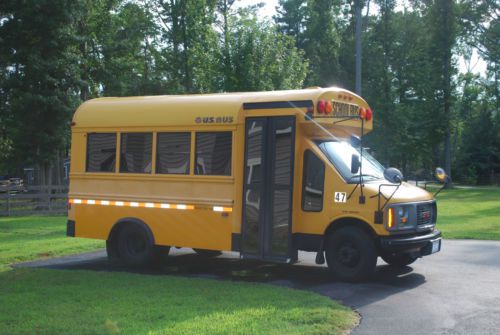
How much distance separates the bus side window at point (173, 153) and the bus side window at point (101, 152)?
1082mm

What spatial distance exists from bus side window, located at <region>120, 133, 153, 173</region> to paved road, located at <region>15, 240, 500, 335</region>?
185 cm

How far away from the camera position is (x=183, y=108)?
10.8 m

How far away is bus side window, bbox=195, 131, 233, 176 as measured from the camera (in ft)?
33.5

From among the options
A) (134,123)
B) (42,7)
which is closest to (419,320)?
(134,123)

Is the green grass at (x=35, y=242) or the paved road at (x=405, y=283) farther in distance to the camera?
the green grass at (x=35, y=242)

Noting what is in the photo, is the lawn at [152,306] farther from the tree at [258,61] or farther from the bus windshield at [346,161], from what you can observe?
the tree at [258,61]

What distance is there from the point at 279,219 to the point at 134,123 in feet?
11.1

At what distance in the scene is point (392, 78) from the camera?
5069 centimetres

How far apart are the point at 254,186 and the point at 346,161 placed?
1.53 meters

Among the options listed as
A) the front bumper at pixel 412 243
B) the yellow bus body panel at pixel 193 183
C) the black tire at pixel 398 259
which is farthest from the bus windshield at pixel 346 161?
the black tire at pixel 398 259

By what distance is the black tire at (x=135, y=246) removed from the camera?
11.1m

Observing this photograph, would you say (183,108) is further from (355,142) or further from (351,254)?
(351,254)

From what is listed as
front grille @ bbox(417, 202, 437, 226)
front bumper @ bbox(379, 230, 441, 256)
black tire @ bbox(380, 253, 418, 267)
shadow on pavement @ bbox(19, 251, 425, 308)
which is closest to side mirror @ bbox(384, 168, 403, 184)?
front grille @ bbox(417, 202, 437, 226)

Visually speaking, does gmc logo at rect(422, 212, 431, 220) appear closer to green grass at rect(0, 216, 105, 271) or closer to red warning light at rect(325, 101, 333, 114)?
red warning light at rect(325, 101, 333, 114)
